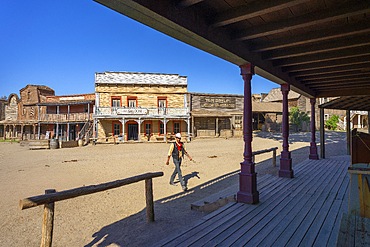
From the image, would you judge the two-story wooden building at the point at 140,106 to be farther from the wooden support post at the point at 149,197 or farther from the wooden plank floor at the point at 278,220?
the wooden plank floor at the point at 278,220

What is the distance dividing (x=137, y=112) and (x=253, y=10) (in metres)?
18.9

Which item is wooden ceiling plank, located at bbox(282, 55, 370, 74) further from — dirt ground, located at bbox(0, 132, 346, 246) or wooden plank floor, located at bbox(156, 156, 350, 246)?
dirt ground, located at bbox(0, 132, 346, 246)

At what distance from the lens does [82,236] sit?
392 cm

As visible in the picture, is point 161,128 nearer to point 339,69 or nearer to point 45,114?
point 45,114

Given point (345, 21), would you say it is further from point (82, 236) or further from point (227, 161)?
point (227, 161)

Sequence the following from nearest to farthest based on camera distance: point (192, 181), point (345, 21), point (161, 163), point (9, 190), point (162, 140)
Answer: point (345, 21)
point (9, 190)
point (192, 181)
point (161, 163)
point (162, 140)

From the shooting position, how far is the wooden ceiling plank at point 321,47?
12.1ft

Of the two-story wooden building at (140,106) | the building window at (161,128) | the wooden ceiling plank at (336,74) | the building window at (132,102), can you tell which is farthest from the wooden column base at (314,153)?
the building window at (132,102)

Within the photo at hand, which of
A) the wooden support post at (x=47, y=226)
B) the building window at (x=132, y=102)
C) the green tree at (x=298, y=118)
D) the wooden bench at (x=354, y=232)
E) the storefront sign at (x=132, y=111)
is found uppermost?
the building window at (x=132, y=102)

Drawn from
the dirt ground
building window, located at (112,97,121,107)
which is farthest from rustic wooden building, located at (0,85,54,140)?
the dirt ground

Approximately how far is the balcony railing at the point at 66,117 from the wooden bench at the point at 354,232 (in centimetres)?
2523

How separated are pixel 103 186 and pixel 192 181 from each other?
14.7 ft

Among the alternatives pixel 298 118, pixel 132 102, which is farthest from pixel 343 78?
pixel 298 118

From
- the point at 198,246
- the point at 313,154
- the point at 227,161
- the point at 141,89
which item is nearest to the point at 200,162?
the point at 227,161
